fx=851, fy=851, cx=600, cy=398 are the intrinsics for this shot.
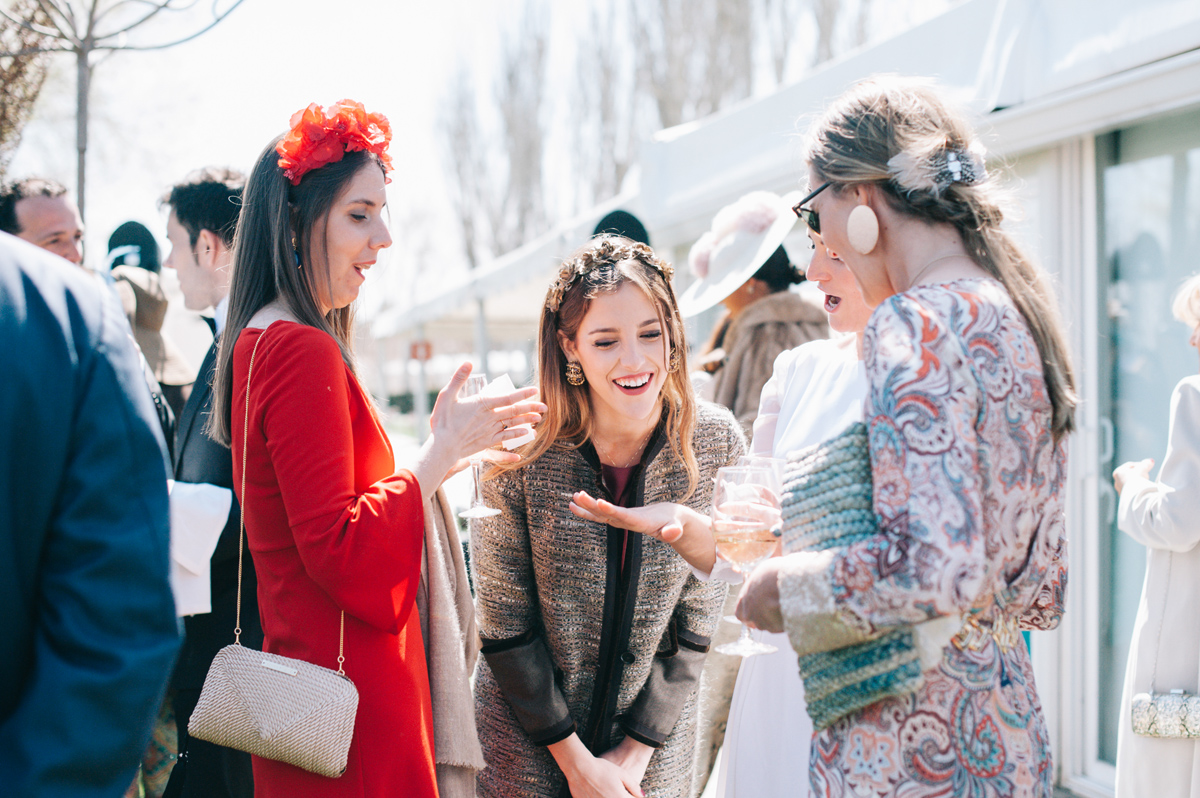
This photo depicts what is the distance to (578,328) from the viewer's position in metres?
2.34

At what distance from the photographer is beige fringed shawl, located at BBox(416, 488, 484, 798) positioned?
75.9 inches

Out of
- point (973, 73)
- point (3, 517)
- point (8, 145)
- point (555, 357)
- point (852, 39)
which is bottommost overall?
point (3, 517)

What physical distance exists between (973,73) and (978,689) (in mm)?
3303

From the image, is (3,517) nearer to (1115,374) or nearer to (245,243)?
(245,243)

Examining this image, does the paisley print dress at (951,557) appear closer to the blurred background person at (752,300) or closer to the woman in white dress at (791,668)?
the woman in white dress at (791,668)

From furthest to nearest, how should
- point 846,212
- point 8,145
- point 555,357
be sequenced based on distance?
point 8,145 → point 555,357 → point 846,212

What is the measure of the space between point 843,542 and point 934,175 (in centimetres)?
61

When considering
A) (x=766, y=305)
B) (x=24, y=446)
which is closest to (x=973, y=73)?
(x=766, y=305)

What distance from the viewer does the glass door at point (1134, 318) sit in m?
3.59

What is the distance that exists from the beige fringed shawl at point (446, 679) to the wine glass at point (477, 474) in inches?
5.0

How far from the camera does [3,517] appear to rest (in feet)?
3.12

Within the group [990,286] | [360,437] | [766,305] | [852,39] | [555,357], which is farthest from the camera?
[852,39]

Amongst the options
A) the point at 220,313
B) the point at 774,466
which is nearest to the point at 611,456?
the point at 774,466

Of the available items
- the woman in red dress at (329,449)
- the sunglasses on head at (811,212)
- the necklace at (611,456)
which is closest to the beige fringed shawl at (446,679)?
the woman in red dress at (329,449)
